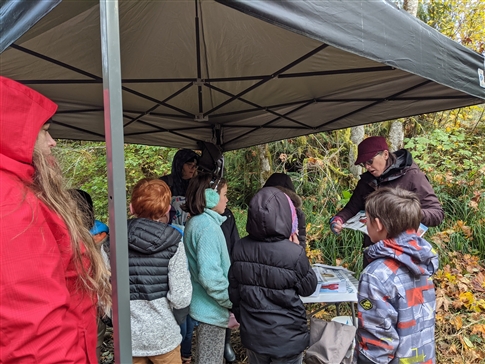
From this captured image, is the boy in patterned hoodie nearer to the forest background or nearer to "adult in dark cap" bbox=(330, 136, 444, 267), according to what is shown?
"adult in dark cap" bbox=(330, 136, 444, 267)

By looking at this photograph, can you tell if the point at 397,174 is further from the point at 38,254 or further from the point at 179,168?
the point at 38,254

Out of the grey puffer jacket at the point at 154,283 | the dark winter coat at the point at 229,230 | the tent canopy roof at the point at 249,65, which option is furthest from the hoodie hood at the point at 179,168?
the grey puffer jacket at the point at 154,283

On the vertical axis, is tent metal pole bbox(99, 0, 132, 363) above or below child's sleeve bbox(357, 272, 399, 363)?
above

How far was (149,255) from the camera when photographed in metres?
1.97

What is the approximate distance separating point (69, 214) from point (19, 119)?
1.10 feet

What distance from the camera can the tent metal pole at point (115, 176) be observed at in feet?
3.20

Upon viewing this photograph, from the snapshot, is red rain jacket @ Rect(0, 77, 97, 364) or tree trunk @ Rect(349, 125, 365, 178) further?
tree trunk @ Rect(349, 125, 365, 178)

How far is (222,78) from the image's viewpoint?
3.11 metres

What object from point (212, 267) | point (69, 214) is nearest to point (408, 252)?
point (212, 267)

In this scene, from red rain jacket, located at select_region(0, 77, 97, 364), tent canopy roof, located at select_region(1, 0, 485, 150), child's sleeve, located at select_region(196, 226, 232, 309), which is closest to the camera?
red rain jacket, located at select_region(0, 77, 97, 364)

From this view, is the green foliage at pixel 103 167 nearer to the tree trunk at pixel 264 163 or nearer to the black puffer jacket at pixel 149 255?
the tree trunk at pixel 264 163

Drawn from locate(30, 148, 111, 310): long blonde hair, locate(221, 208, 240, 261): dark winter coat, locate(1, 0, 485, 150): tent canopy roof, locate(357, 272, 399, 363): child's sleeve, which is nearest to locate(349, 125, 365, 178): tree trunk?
locate(1, 0, 485, 150): tent canopy roof

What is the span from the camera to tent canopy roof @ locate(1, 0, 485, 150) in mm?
1469

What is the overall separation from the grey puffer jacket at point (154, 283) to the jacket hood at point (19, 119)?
988 mm
